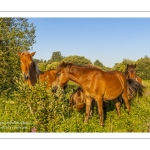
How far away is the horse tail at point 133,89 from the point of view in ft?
29.3

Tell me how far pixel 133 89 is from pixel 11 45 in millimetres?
4820

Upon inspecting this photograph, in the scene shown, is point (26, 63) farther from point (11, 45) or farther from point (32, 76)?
point (11, 45)

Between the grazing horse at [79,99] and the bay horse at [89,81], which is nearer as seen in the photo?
the bay horse at [89,81]

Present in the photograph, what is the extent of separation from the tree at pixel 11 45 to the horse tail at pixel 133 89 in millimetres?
4074

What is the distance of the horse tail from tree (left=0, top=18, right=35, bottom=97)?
160 inches

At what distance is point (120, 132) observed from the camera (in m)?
6.43

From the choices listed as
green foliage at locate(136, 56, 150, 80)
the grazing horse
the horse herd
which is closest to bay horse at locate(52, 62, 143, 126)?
the horse herd

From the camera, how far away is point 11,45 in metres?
9.43

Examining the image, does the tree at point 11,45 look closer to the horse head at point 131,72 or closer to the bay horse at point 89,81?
the bay horse at point 89,81

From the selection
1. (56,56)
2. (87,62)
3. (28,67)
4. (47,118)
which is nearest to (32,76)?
(28,67)

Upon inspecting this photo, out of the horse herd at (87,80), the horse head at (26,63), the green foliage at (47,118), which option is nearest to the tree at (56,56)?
the horse herd at (87,80)

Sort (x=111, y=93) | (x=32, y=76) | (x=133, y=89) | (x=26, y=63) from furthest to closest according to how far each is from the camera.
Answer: (x=133, y=89)
(x=32, y=76)
(x=111, y=93)
(x=26, y=63)
